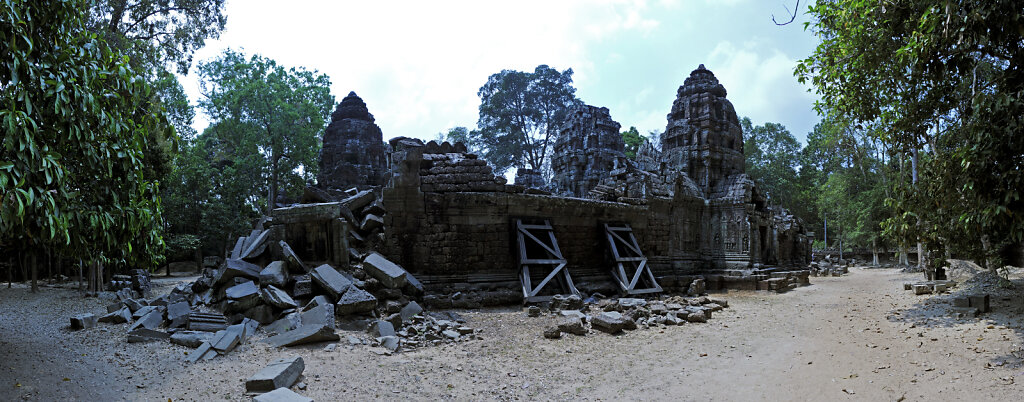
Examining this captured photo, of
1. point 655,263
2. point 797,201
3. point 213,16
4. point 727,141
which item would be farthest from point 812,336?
point 797,201

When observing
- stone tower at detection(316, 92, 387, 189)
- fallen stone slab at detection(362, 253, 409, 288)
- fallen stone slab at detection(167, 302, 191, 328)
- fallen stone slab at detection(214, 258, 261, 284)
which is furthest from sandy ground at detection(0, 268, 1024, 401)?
stone tower at detection(316, 92, 387, 189)

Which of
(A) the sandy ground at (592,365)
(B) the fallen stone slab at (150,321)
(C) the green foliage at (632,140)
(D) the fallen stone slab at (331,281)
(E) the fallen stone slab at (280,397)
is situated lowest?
(A) the sandy ground at (592,365)

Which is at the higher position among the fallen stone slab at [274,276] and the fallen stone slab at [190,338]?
the fallen stone slab at [274,276]

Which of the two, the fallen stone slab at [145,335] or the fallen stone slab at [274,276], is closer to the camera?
the fallen stone slab at [145,335]

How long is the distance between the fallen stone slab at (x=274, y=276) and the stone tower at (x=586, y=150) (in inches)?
648

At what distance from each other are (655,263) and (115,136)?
1263 cm

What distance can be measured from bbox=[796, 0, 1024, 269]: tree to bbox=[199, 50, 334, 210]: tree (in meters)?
21.3

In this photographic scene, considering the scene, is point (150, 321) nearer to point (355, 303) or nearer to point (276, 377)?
point (355, 303)

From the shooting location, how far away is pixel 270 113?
22969mm

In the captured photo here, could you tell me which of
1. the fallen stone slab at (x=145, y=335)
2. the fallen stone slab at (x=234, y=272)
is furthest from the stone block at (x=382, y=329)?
the fallen stone slab at (x=234, y=272)

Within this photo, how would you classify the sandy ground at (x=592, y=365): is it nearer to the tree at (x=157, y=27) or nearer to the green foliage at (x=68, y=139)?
the green foliage at (x=68, y=139)

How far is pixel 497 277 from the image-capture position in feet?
33.4

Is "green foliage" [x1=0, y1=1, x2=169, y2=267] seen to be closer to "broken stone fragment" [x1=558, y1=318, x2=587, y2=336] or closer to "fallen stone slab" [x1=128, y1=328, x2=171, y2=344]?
"fallen stone slab" [x1=128, y1=328, x2=171, y2=344]

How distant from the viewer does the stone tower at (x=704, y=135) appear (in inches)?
671
